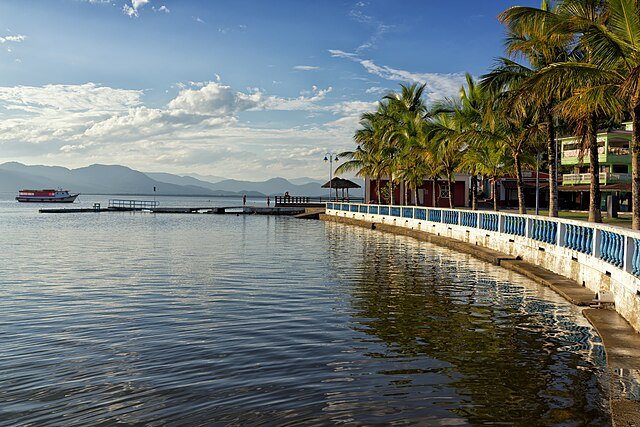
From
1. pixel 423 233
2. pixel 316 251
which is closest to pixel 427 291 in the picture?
pixel 316 251

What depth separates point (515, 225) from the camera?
23156 millimetres

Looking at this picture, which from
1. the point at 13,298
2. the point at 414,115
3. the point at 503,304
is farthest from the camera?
the point at 414,115

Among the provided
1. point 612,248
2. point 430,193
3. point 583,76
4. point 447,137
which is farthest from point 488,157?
point 430,193

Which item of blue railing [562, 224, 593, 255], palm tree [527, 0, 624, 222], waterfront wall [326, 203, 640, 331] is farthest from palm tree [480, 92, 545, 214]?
blue railing [562, 224, 593, 255]

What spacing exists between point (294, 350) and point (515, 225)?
1593 centimetres

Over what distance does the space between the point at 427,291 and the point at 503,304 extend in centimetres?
257

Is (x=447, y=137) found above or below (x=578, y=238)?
above

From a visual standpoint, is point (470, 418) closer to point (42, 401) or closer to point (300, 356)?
point (300, 356)

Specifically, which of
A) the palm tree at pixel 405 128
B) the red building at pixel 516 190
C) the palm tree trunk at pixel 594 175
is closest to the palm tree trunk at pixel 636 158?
the palm tree trunk at pixel 594 175

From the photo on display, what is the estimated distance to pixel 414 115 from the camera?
169ft

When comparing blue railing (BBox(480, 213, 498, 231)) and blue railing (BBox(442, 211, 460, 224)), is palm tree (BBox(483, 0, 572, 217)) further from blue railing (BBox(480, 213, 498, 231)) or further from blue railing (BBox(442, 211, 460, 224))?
blue railing (BBox(442, 211, 460, 224))

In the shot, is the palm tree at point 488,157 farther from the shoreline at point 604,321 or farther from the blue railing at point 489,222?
the shoreline at point 604,321

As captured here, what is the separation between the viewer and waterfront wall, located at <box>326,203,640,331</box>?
1113 cm

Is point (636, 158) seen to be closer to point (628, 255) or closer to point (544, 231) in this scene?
point (544, 231)
